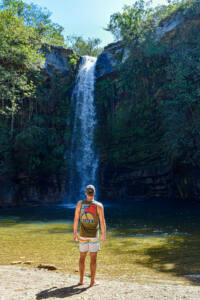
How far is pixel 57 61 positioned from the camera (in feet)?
97.8

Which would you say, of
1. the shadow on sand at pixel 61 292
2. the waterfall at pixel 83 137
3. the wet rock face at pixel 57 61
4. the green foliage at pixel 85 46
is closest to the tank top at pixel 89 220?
the shadow on sand at pixel 61 292

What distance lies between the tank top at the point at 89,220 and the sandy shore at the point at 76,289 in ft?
2.77

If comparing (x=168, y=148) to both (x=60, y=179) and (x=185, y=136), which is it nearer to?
(x=185, y=136)

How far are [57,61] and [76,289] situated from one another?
1131 inches

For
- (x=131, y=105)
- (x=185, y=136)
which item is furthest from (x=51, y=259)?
→ (x=131, y=105)

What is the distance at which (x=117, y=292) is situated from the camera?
3.94 m

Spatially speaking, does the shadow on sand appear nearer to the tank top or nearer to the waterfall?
the tank top

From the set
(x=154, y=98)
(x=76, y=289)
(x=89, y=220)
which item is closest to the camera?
Answer: (x=76, y=289)

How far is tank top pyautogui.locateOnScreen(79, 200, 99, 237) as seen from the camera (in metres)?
4.33

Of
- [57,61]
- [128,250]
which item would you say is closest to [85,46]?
[57,61]

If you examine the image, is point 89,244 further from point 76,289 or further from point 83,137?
point 83,137

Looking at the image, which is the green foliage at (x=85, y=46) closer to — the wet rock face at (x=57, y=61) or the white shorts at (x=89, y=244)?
the wet rock face at (x=57, y=61)

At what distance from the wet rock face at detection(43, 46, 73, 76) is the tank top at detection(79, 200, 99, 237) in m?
26.2

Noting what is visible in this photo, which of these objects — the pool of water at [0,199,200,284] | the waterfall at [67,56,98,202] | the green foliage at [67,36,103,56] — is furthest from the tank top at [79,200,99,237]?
the green foliage at [67,36,103,56]
